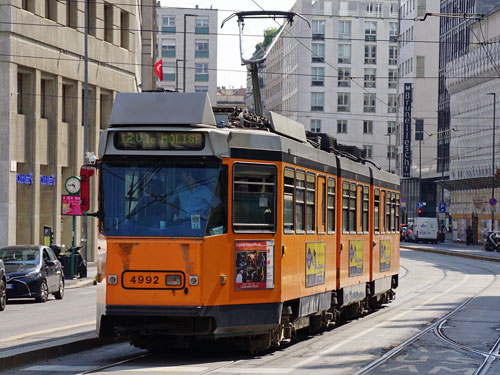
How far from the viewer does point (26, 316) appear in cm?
2344

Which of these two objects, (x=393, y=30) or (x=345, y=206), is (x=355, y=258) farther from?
(x=393, y=30)

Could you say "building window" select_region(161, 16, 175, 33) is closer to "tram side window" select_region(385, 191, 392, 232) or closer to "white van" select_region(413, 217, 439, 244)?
"white van" select_region(413, 217, 439, 244)

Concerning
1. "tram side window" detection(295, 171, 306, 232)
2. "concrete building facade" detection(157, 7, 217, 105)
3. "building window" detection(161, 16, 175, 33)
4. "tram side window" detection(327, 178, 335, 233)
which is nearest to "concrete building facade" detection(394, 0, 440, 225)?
"concrete building facade" detection(157, 7, 217, 105)

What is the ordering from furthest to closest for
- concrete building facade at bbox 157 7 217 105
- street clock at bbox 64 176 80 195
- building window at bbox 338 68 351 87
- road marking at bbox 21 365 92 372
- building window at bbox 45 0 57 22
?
building window at bbox 338 68 351 87 → concrete building facade at bbox 157 7 217 105 → building window at bbox 45 0 57 22 → street clock at bbox 64 176 80 195 → road marking at bbox 21 365 92 372

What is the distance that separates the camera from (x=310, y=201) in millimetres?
17391

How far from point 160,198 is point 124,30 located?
39.3 meters

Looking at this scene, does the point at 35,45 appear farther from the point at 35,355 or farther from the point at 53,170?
the point at 35,355

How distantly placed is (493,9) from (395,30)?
135 feet

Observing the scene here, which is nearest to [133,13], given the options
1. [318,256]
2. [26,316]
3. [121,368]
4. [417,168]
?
[26,316]

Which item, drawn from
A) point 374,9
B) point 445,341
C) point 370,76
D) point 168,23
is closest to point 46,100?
point 445,341

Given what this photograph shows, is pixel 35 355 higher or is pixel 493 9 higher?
pixel 493 9

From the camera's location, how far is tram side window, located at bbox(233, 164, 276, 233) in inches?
589

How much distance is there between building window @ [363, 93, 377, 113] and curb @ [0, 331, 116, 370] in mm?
115220

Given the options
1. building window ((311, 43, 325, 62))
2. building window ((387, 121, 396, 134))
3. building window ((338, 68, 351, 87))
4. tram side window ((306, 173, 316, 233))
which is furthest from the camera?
building window ((387, 121, 396, 134))
